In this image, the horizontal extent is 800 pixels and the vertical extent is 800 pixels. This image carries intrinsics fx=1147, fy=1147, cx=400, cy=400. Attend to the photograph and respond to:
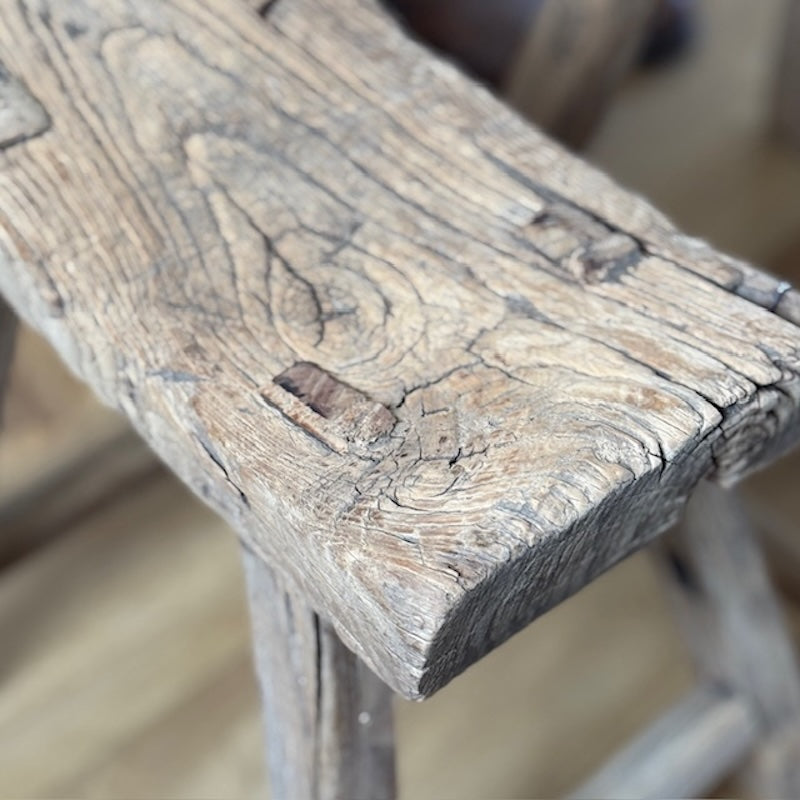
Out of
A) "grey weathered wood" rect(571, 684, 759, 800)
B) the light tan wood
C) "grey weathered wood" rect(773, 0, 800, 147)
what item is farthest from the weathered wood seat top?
"grey weathered wood" rect(773, 0, 800, 147)

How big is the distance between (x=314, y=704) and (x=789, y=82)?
145 centimetres

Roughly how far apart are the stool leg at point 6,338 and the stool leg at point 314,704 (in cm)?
34

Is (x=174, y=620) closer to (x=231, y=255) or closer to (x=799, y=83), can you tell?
(x=231, y=255)

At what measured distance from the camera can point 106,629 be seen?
1.18 m

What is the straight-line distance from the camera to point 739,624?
885mm

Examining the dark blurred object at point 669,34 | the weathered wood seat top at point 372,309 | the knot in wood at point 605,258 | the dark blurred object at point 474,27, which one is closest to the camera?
the weathered wood seat top at point 372,309

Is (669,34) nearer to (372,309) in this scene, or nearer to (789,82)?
(789,82)

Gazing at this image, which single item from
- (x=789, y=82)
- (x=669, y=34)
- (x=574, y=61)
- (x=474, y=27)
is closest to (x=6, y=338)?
(x=574, y=61)

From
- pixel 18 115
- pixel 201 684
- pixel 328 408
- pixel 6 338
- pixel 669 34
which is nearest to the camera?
pixel 328 408

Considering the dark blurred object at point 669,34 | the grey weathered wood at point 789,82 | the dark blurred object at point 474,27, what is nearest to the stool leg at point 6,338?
the dark blurred object at point 474,27

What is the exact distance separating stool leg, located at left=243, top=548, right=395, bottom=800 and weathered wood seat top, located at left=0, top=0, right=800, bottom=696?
84mm

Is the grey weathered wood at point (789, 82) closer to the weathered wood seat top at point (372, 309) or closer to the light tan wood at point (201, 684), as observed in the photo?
the light tan wood at point (201, 684)

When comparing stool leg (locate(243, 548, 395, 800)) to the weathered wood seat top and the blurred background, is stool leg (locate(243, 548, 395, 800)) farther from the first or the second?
the blurred background

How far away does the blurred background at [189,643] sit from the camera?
106cm
